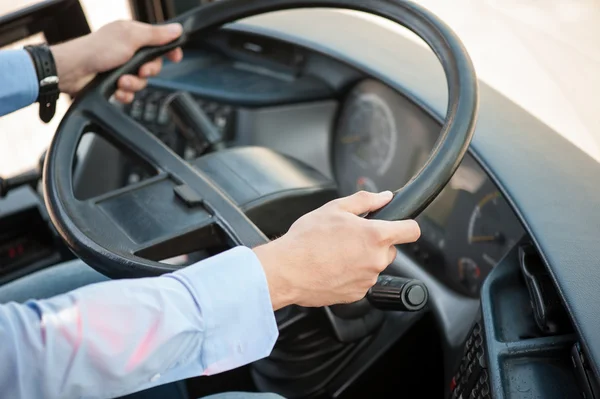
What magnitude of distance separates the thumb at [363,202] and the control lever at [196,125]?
1.84ft

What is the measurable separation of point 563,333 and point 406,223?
0.25m

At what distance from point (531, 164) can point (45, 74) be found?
0.73 metres

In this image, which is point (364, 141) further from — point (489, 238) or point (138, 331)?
point (138, 331)

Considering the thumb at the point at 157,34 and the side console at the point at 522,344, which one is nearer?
the side console at the point at 522,344

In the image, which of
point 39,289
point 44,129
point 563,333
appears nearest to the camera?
point 563,333

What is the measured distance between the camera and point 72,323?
660 mm

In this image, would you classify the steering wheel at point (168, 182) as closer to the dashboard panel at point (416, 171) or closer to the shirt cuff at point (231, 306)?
the shirt cuff at point (231, 306)

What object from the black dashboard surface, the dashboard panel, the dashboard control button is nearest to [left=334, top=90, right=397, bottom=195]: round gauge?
the dashboard panel

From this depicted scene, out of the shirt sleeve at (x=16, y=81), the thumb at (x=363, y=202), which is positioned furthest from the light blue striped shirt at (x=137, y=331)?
the shirt sleeve at (x=16, y=81)

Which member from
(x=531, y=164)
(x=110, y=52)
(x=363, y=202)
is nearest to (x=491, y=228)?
(x=531, y=164)

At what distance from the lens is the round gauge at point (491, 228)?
1086mm

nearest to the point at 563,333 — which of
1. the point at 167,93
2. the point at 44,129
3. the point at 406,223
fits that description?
the point at 406,223

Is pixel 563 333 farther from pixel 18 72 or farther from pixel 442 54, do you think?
pixel 18 72

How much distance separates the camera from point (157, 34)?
1.12 metres
